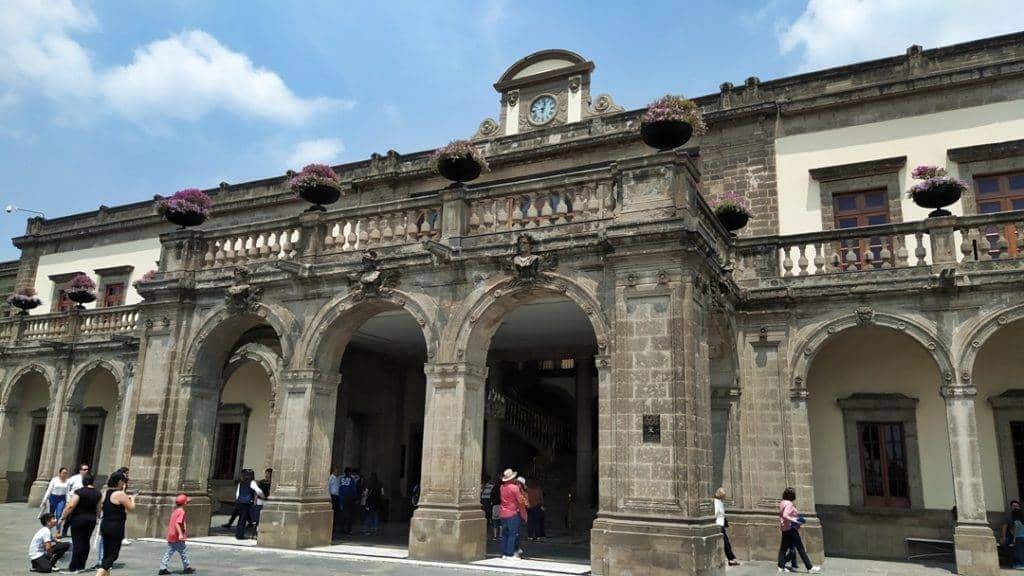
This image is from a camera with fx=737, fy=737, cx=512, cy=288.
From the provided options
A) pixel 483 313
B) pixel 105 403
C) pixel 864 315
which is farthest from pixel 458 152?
pixel 105 403

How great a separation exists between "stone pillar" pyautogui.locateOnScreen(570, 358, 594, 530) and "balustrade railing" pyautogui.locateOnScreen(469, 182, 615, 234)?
6.93 meters

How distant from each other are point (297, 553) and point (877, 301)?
1142 cm

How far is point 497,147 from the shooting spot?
68.9 ft

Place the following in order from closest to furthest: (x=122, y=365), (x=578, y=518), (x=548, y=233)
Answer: (x=548, y=233)
(x=578, y=518)
(x=122, y=365)

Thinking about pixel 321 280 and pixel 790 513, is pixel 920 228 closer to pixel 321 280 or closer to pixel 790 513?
pixel 790 513

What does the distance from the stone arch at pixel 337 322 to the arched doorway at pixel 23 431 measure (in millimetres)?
16110

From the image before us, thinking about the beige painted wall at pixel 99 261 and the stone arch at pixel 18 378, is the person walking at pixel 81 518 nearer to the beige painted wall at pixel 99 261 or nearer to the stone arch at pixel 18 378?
the stone arch at pixel 18 378

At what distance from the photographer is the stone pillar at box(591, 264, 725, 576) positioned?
9750 millimetres

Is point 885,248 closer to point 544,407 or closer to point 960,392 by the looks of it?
point 960,392

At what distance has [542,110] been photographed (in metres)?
21.0

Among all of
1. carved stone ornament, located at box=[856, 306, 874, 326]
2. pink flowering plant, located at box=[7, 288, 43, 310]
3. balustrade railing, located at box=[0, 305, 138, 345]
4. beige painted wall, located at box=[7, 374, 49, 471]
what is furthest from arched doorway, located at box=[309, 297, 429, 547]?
pink flowering plant, located at box=[7, 288, 43, 310]

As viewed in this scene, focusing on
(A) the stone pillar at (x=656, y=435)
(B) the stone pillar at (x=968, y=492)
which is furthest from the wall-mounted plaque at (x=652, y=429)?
(B) the stone pillar at (x=968, y=492)

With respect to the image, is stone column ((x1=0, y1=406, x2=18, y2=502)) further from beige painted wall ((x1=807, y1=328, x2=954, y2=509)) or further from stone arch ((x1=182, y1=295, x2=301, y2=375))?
beige painted wall ((x1=807, y1=328, x2=954, y2=509))

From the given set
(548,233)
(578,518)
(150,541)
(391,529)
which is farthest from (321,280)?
(578,518)
